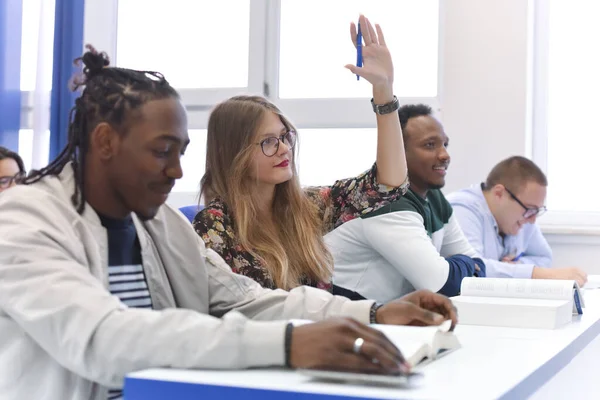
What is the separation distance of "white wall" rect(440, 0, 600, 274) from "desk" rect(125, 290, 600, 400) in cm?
264

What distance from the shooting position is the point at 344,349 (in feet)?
3.19

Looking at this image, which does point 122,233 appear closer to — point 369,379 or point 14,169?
point 369,379

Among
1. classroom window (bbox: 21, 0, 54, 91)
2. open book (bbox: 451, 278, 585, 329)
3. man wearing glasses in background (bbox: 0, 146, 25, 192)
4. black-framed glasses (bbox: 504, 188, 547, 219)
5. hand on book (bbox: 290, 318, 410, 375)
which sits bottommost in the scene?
open book (bbox: 451, 278, 585, 329)

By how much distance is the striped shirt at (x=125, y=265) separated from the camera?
1387mm

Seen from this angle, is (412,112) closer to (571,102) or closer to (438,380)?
(571,102)

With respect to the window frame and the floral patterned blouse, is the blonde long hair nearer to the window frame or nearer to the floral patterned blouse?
the floral patterned blouse

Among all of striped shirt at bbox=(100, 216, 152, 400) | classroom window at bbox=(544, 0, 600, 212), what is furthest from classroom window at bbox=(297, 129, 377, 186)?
striped shirt at bbox=(100, 216, 152, 400)

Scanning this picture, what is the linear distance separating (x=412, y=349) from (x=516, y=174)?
2.71 meters

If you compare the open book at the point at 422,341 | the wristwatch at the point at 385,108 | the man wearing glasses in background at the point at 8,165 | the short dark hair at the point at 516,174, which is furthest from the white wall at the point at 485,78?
the open book at the point at 422,341

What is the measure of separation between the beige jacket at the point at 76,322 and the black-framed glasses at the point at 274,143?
731 millimetres

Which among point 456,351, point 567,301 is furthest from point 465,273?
point 456,351

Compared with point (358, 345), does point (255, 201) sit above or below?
above

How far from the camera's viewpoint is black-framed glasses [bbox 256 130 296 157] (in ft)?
6.99

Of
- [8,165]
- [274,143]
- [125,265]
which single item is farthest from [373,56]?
[8,165]
